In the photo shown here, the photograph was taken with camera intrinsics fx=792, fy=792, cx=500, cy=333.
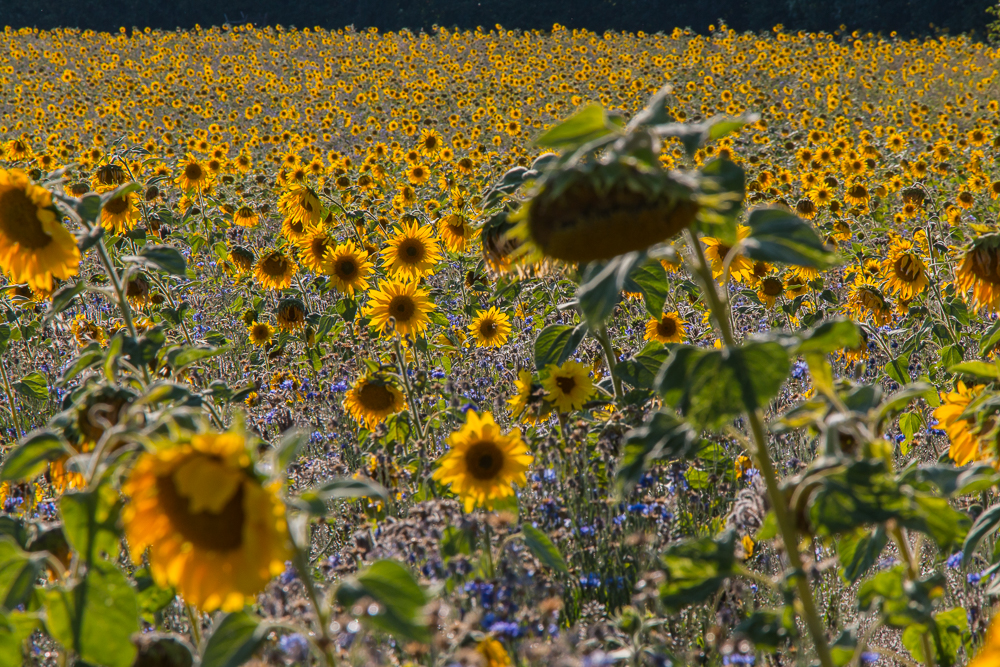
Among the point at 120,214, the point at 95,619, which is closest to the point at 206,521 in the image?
the point at 95,619

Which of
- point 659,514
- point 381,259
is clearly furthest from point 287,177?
point 659,514

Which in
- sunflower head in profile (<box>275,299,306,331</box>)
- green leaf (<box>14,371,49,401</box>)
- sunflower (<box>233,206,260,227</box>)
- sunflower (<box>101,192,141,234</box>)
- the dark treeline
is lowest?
green leaf (<box>14,371,49,401</box>)

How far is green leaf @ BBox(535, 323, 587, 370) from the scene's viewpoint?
228 centimetres

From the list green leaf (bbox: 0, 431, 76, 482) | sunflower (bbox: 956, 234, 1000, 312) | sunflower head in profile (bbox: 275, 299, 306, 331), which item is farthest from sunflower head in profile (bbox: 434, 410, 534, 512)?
sunflower head in profile (bbox: 275, 299, 306, 331)

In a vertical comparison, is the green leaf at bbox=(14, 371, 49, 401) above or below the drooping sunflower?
below

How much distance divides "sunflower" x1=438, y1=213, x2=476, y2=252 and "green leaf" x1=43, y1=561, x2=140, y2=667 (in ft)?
11.0

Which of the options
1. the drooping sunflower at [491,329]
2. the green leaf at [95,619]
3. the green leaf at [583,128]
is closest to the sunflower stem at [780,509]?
the green leaf at [583,128]

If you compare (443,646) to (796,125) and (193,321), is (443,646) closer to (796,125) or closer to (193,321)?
(193,321)

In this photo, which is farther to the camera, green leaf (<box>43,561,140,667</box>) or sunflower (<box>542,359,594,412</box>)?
sunflower (<box>542,359,594,412</box>)

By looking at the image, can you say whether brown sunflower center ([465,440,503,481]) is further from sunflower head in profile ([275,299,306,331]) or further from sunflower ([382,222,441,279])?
sunflower head in profile ([275,299,306,331])

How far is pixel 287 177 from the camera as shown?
23.1 ft

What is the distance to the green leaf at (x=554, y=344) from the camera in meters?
2.28

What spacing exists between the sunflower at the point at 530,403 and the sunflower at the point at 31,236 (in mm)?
1375

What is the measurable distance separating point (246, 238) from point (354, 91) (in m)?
10.6
